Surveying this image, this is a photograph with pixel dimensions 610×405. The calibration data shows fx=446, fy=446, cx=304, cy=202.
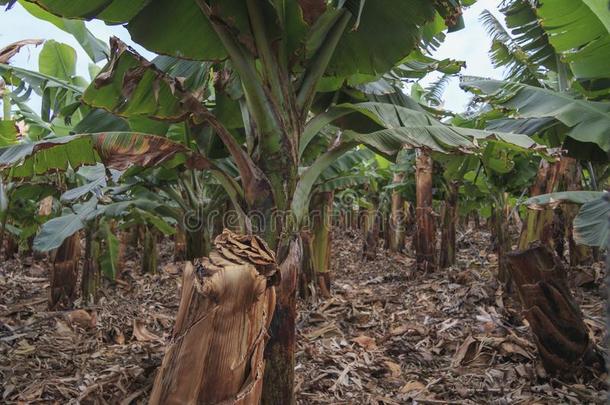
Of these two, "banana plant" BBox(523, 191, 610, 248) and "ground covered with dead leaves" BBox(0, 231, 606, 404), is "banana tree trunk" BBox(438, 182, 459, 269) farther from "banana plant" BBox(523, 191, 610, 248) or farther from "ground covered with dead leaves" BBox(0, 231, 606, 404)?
"banana plant" BBox(523, 191, 610, 248)

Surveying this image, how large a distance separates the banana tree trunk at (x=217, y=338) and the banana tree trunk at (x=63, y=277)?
13.0ft

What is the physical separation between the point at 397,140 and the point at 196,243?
8.35ft

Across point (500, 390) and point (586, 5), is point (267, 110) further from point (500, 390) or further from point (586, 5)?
point (586, 5)

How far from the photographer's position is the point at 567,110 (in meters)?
3.47

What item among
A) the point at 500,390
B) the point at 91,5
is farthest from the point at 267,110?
the point at 500,390

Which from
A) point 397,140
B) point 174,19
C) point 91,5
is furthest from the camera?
point 397,140

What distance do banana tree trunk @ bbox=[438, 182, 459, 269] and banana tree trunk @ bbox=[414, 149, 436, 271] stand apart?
40cm

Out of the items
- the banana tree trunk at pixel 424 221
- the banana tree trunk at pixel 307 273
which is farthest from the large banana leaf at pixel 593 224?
the banana tree trunk at pixel 424 221

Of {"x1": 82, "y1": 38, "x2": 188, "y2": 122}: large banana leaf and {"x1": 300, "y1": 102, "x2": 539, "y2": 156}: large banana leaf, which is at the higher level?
{"x1": 82, "y1": 38, "x2": 188, "y2": 122}: large banana leaf

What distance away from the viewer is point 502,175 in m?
7.03

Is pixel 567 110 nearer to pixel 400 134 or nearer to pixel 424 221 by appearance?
pixel 400 134

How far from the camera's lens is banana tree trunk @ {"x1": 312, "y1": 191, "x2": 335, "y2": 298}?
6074mm

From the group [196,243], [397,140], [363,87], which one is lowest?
[196,243]

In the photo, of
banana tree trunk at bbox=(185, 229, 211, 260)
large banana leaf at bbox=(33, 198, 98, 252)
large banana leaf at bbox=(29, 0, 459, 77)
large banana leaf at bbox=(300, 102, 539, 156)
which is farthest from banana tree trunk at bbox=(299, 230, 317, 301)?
large banana leaf at bbox=(29, 0, 459, 77)
